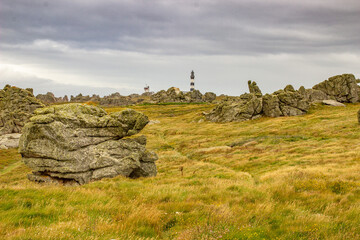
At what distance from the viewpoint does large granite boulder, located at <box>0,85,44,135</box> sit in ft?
270

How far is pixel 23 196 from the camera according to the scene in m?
11.4

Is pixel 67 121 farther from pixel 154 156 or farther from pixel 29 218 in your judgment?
pixel 29 218

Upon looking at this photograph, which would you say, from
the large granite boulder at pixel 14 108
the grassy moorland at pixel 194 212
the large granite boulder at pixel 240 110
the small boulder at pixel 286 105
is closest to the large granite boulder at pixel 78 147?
the grassy moorland at pixel 194 212

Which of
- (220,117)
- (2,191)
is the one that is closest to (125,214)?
(2,191)

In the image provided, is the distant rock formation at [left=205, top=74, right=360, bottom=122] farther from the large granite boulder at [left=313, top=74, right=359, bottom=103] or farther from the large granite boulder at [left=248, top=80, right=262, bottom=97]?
the large granite boulder at [left=248, top=80, right=262, bottom=97]

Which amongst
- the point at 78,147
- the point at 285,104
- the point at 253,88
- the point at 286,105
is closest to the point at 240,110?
the point at 285,104

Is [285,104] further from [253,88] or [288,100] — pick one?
[253,88]

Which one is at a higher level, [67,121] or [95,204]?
[67,121]

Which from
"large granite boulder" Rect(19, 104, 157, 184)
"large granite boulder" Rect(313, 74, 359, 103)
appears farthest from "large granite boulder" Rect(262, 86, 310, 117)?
"large granite boulder" Rect(19, 104, 157, 184)

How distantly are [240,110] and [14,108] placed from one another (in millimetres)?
78916

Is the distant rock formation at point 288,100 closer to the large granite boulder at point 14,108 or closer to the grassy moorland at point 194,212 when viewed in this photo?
the large granite boulder at point 14,108

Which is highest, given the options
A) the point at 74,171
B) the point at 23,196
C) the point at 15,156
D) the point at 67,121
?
the point at 67,121

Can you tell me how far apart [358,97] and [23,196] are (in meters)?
110

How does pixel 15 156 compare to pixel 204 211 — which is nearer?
pixel 204 211
